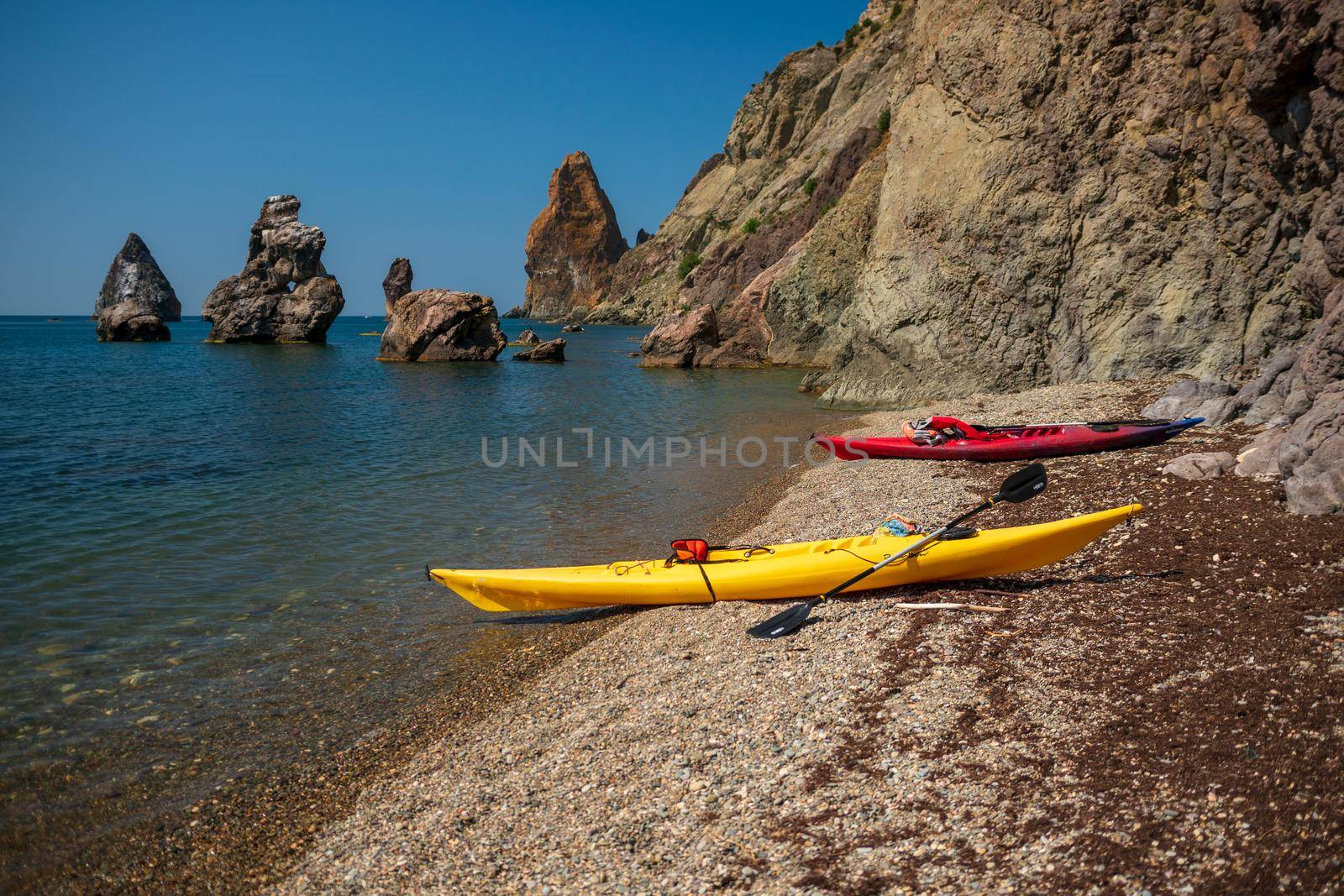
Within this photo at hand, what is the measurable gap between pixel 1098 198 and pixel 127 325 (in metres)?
78.7

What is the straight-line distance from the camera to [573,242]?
501ft

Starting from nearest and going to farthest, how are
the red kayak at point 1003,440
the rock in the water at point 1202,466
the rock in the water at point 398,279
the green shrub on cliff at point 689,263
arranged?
1. the rock in the water at point 1202,466
2. the red kayak at point 1003,440
3. the green shrub on cliff at point 689,263
4. the rock in the water at point 398,279

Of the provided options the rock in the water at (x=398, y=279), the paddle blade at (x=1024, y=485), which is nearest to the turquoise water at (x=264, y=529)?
the paddle blade at (x=1024, y=485)

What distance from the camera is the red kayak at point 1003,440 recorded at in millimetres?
13141

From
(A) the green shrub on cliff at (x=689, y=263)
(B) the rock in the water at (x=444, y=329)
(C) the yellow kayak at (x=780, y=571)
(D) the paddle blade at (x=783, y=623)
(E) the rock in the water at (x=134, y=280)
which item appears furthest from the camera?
(E) the rock in the water at (x=134, y=280)

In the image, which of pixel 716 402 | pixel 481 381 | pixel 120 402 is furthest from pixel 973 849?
pixel 481 381

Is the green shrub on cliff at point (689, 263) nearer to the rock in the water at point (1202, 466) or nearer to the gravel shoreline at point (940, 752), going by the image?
the rock in the water at point (1202, 466)

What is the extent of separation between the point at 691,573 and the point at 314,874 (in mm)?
4726

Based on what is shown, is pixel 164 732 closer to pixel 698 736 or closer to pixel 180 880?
pixel 180 880

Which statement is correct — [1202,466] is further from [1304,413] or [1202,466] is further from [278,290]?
[278,290]

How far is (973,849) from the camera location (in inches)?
171

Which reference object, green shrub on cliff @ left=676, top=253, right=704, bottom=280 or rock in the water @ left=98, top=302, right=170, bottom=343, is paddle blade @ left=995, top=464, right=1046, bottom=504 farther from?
rock in the water @ left=98, top=302, right=170, bottom=343

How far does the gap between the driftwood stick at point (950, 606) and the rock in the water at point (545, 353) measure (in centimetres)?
4438

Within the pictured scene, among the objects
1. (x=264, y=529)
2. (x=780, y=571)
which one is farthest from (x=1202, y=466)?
(x=264, y=529)
